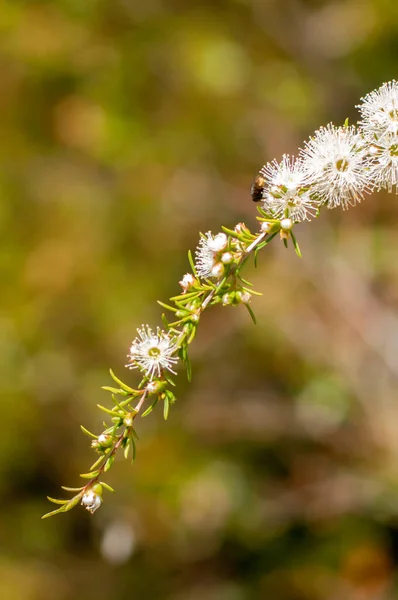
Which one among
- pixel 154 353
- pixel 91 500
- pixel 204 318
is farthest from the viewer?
pixel 204 318

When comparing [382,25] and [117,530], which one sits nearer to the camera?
[117,530]

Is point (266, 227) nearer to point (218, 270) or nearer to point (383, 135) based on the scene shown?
point (218, 270)

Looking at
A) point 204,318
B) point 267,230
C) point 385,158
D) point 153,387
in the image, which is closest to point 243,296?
point 267,230

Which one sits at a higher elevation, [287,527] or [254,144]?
[254,144]

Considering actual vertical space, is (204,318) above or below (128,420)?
above

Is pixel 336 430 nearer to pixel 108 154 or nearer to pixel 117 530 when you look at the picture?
pixel 117 530

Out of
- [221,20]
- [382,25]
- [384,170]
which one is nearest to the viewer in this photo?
[384,170]

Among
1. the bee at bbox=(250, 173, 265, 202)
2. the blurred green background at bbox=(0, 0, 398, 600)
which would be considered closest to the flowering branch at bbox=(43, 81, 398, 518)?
the bee at bbox=(250, 173, 265, 202)

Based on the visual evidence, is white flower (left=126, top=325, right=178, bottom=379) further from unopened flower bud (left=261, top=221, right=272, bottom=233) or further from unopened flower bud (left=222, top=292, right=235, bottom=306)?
unopened flower bud (left=261, top=221, right=272, bottom=233)

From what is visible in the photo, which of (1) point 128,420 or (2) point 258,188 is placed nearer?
(1) point 128,420

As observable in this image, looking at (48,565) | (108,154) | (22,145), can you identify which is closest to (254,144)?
(108,154)
